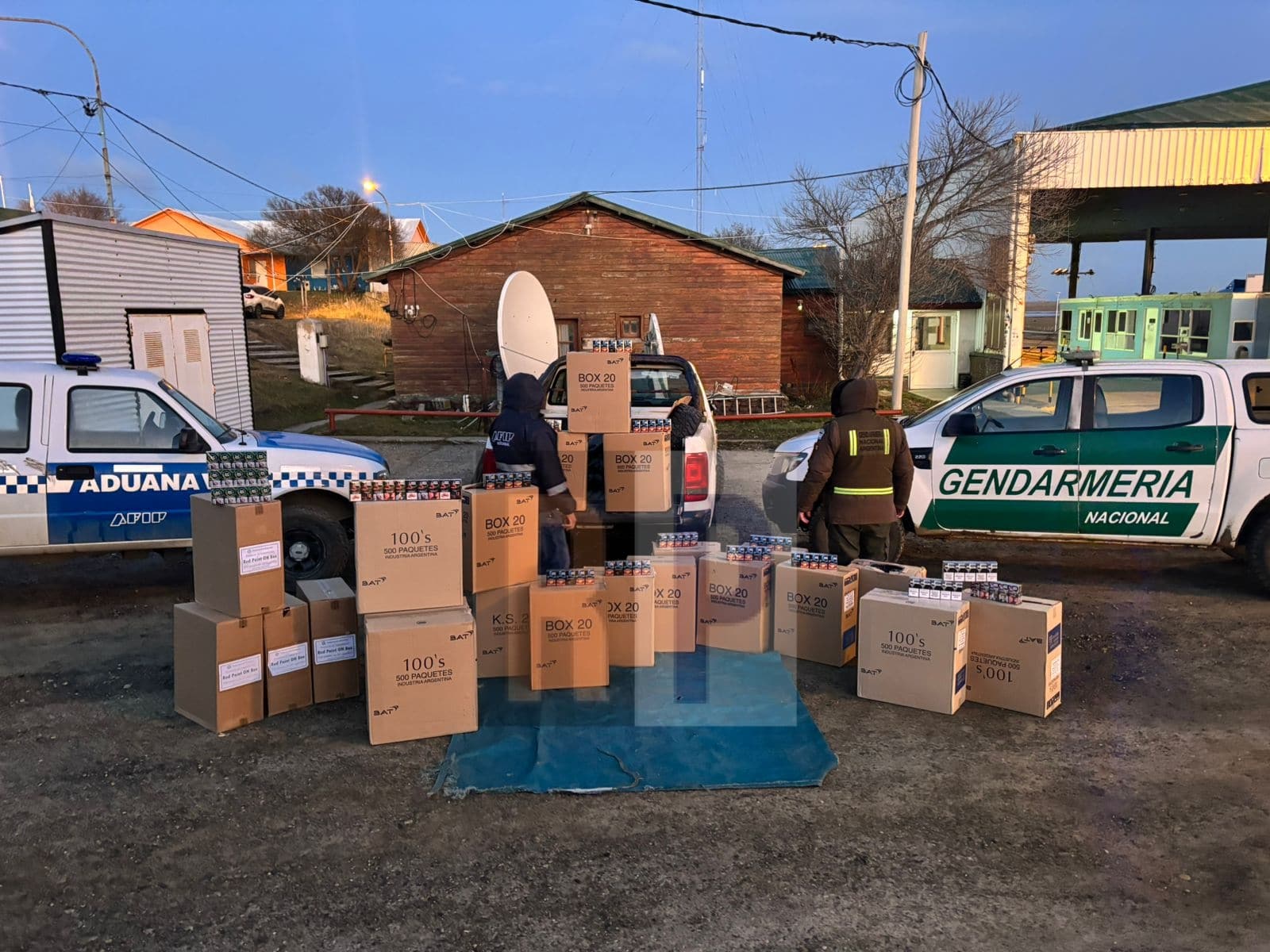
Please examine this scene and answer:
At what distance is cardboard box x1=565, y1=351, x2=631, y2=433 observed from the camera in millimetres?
6953

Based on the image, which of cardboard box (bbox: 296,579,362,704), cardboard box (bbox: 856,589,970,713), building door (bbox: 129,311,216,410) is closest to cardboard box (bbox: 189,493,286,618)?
cardboard box (bbox: 296,579,362,704)

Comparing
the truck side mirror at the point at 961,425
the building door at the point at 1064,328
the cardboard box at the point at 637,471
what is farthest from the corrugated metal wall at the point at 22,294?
the building door at the point at 1064,328

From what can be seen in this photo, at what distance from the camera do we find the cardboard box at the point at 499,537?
18.1 feet

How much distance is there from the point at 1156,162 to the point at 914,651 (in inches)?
869

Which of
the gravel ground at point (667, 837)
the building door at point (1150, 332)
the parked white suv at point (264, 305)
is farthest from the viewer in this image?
the parked white suv at point (264, 305)

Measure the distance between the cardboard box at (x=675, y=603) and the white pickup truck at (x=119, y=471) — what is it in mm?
2770

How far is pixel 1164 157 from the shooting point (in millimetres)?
22172

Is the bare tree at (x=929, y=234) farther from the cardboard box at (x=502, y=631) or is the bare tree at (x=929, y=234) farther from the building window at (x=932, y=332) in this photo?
the cardboard box at (x=502, y=631)

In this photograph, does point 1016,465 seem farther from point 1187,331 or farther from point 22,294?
point 1187,331

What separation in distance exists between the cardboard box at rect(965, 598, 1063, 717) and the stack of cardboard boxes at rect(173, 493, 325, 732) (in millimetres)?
3926

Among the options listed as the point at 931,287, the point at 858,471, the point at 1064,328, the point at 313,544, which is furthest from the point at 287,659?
the point at 1064,328

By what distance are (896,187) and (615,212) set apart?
7.89 metres

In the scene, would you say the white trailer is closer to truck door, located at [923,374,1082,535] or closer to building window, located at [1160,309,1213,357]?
truck door, located at [923,374,1082,535]

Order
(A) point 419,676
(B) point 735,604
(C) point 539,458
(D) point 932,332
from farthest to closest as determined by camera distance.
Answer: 1. (D) point 932,332
2. (C) point 539,458
3. (B) point 735,604
4. (A) point 419,676
